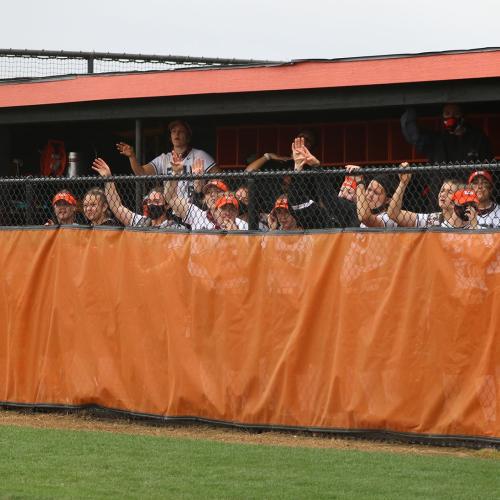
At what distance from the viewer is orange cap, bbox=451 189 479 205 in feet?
27.0

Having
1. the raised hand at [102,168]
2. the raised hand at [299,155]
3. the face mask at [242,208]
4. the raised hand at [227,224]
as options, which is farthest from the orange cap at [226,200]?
the raised hand at [102,168]

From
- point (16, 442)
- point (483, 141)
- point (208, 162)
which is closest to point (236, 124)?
point (208, 162)

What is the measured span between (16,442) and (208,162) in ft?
12.5

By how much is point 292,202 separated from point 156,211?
1.11 meters

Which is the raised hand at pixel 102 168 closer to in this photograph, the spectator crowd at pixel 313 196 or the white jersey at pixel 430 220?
the spectator crowd at pixel 313 196

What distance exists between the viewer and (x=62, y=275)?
10.0 m

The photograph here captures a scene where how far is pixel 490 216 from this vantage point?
8.58 metres

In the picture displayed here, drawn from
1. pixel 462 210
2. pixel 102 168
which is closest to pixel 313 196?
pixel 102 168

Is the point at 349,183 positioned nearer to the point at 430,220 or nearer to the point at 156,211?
the point at 430,220

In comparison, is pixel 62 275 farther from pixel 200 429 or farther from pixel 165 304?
pixel 200 429

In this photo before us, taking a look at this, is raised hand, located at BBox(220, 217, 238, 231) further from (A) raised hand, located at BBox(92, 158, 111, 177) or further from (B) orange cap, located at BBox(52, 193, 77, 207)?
(A) raised hand, located at BBox(92, 158, 111, 177)

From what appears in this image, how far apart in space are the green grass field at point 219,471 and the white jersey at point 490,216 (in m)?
1.57

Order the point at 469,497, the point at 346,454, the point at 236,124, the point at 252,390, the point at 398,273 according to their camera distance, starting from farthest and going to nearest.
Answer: the point at 236,124, the point at 252,390, the point at 398,273, the point at 346,454, the point at 469,497

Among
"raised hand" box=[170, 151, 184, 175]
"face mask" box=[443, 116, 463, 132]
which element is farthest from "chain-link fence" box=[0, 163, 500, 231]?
"raised hand" box=[170, 151, 184, 175]
